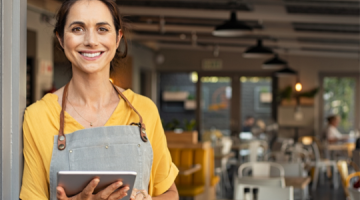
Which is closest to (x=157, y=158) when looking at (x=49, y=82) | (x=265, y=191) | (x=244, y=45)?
(x=265, y=191)

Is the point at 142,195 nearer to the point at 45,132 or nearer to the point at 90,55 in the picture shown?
the point at 45,132

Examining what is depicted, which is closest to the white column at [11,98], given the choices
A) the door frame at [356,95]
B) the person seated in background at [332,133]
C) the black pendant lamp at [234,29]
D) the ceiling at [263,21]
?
the ceiling at [263,21]

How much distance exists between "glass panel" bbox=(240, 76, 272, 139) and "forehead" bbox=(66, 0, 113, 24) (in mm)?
13338

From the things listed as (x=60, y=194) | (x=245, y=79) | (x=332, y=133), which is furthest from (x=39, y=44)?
(x=245, y=79)

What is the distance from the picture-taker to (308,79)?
14.1m

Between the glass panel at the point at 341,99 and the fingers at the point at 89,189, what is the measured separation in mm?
13652

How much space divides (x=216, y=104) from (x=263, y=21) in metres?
6.09

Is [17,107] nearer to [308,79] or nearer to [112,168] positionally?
[112,168]

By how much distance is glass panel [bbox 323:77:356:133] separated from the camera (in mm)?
14266

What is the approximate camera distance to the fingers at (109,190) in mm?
1354

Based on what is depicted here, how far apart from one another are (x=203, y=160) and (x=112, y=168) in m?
5.42

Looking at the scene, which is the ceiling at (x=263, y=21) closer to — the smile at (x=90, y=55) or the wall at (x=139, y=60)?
the wall at (x=139, y=60)

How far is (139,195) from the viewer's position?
1.53m

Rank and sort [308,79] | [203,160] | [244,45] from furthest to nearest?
1. [308,79]
2. [244,45]
3. [203,160]
